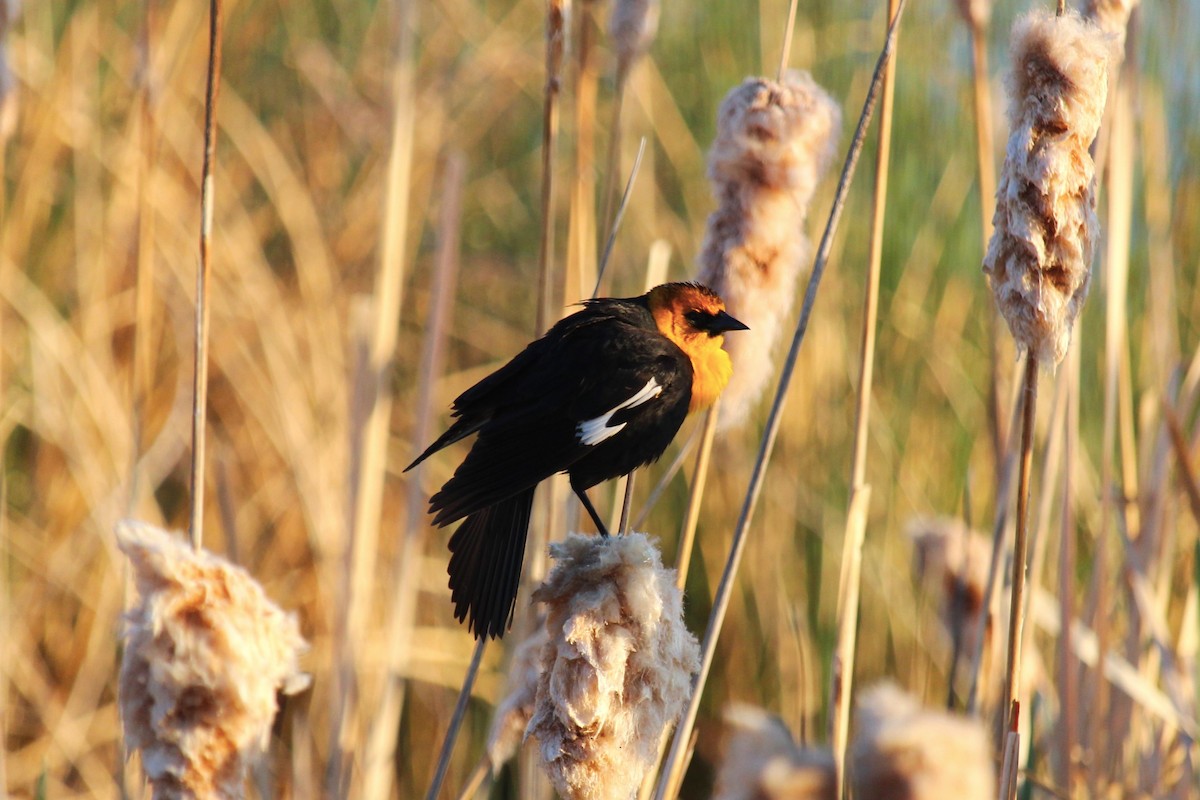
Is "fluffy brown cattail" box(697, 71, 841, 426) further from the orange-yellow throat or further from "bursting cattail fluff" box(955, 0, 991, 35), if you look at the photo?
"bursting cattail fluff" box(955, 0, 991, 35)

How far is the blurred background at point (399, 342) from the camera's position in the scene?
7.86 feet

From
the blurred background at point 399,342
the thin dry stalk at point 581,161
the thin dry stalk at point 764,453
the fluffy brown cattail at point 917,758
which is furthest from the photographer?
the blurred background at point 399,342

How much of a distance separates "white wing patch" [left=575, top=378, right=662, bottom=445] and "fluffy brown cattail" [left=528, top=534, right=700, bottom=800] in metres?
0.28

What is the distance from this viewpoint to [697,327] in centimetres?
145

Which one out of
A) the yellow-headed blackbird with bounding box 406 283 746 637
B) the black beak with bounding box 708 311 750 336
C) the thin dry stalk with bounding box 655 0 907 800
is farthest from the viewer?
the black beak with bounding box 708 311 750 336

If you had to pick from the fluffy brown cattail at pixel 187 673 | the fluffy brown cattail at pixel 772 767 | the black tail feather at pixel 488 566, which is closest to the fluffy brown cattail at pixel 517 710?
the black tail feather at pixel 488 566

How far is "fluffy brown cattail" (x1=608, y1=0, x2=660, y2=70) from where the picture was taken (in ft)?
4.74

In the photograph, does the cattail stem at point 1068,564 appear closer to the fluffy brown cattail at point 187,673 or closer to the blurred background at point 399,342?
the blurred background at point 399,342

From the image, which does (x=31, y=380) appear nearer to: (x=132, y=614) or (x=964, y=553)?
(x=132, y=614)

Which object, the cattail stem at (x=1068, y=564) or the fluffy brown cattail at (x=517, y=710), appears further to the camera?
the cattail stem at (x=1068, y=564)

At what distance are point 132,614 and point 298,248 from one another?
1710 millimetres

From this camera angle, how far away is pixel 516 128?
10.6 ft

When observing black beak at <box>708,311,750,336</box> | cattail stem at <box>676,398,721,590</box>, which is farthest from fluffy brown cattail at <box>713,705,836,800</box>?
black beak at <box>708,311,750,336</box>

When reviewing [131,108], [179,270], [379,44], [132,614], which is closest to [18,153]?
[131,108]
